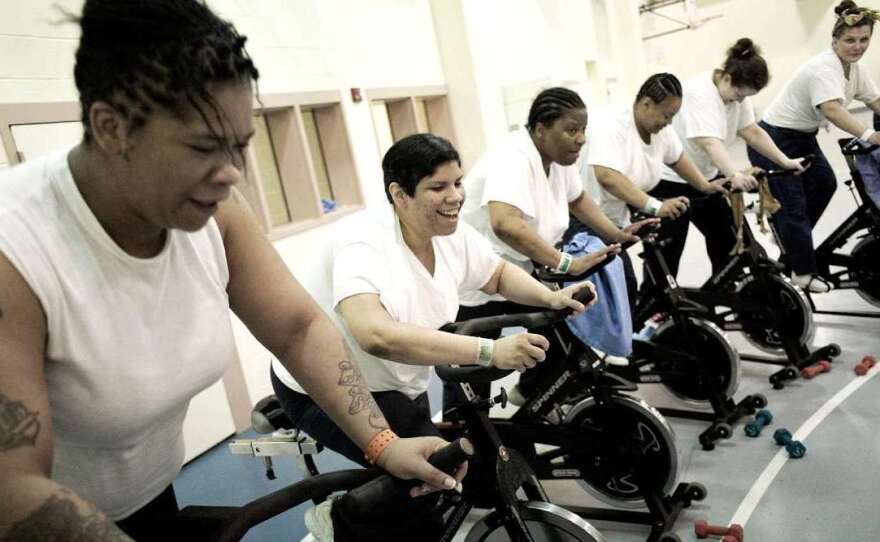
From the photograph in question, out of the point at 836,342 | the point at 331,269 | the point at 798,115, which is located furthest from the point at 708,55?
the point at 331,269

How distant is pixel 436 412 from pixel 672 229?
1698 mm

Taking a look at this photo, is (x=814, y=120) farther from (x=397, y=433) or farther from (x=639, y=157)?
(x=397, y=433)

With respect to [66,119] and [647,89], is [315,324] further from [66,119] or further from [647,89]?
[66,119]

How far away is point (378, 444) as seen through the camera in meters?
1.09

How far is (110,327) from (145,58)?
36 centimetres

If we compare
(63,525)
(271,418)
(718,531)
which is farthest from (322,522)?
(718,531)

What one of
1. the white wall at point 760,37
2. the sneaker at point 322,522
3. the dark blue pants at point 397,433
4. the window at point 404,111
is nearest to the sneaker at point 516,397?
the dark blue pants at point 397,433

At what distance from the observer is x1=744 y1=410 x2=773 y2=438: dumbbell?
2.70 meters

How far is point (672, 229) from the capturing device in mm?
3309

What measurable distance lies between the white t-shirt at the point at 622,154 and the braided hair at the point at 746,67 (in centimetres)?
49

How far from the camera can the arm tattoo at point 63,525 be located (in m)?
0.63

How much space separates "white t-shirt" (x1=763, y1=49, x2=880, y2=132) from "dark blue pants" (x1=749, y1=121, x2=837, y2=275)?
8 centimetres

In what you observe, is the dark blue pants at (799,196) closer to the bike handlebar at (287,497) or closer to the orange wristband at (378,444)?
the orange wristband at (378,444)

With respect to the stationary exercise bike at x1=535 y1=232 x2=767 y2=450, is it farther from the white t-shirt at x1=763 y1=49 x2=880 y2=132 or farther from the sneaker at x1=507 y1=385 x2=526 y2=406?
the white t-shirt at x1=763 y1=49 x2=880 y2=132
